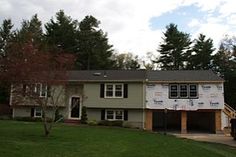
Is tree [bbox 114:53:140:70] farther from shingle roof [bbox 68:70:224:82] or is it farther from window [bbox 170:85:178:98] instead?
window [bbox 170:85:178:98]

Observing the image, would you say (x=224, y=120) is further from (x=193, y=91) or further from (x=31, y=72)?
(x=31, y=72)

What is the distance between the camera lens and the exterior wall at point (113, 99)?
121ft

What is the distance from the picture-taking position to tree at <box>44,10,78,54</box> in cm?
6031

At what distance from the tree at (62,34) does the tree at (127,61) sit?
11.4 meters

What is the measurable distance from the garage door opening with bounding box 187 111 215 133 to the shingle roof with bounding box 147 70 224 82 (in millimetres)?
3601

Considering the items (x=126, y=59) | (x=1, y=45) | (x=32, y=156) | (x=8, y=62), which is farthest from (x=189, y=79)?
(x=126, y=59)

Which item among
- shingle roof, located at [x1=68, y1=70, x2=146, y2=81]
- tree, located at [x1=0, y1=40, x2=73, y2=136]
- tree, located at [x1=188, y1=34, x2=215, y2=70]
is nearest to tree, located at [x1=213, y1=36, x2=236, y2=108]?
tree, located at [x1=188, y1=34, x2=215, y2=70]

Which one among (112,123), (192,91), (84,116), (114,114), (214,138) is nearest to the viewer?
(214,138)

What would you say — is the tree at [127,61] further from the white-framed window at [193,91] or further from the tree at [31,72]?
the tree at [31,72]

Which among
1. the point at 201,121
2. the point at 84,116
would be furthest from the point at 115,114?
the point at 201,121

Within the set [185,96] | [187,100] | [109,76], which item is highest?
[109,76]

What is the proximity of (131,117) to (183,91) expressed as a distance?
18.5 feet

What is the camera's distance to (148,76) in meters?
38.7

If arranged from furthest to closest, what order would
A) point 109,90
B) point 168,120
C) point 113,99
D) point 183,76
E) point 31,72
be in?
point 168,120
point 183,76
point 109,90
point 113,99
point 31,72
